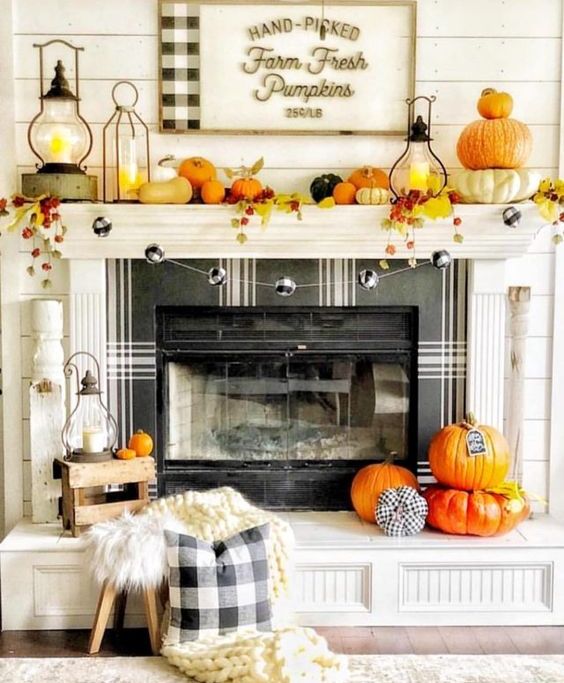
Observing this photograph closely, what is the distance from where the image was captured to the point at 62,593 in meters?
3.66

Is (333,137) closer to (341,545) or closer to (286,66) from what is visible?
(286,66)

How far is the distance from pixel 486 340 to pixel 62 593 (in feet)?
6.11

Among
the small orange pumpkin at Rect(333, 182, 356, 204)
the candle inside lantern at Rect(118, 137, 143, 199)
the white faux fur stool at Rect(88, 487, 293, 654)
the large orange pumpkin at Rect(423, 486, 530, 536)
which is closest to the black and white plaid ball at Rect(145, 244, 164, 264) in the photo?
the candle inside lantern at Rect(118, 137, 143, 199)

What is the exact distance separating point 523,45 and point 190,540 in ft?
7.41

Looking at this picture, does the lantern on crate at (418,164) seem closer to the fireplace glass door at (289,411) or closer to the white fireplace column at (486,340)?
the white fireplace column at (486,340)

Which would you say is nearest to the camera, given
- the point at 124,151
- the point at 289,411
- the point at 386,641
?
the point at 386,641

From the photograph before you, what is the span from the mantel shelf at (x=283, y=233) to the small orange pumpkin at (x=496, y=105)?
33 cm

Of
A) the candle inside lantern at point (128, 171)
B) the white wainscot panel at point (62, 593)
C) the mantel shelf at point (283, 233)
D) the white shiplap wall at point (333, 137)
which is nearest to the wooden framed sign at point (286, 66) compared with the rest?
the white shiplap wall at point (333, 137)

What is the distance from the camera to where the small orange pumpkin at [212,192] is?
3768mm

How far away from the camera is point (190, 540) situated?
10.9 feet

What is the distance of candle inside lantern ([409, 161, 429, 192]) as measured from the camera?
12.5ft

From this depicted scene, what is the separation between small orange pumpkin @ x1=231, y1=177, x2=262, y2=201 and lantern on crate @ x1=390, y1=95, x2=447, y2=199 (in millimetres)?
528

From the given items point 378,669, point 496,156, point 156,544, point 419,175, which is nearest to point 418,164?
point 419,175

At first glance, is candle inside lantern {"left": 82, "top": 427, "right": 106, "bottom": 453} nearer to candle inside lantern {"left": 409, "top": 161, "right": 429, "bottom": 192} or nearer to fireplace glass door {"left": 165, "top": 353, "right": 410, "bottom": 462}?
fireplace glass door {"left": 165, "top": 353, "right": 410, "bottom": 462}
